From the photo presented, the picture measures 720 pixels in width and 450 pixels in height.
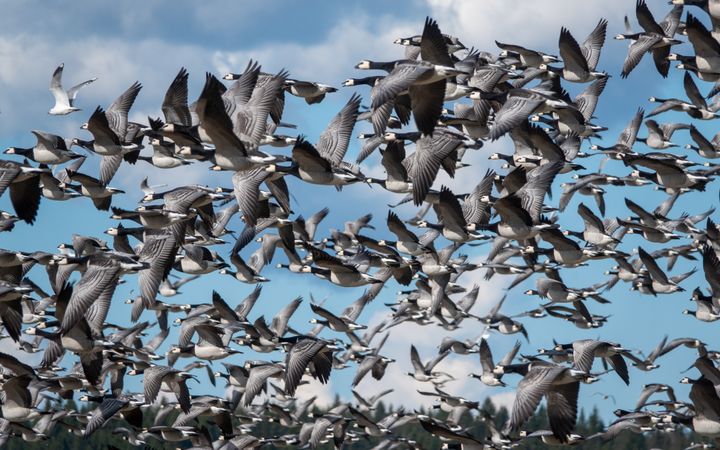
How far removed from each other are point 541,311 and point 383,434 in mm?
5863

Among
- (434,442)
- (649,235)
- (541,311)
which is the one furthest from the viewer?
(434,442)

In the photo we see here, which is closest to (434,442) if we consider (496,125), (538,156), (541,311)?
(541,311)

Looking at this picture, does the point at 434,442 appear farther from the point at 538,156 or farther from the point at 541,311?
the point at 538,156

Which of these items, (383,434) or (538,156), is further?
(383,434)

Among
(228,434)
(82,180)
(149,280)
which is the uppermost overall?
(82,180)

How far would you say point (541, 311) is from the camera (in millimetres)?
36969

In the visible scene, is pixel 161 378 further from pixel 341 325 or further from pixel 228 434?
pixel 341 325

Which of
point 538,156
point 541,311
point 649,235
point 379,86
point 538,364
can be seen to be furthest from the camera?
point 541,311

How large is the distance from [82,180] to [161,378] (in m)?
5.05

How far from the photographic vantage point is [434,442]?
9994cm

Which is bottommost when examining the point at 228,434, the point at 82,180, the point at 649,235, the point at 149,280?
the point at 228,434

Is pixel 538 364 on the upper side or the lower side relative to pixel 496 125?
lower

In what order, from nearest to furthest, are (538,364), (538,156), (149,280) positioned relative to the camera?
(538,364) → (149,280) → (538,156)

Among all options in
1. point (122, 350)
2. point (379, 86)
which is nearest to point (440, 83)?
point (379, 86)
